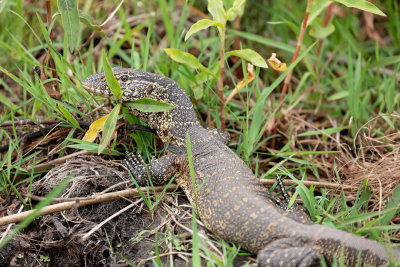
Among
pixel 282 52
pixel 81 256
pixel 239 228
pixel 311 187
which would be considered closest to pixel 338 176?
pixel 311 187

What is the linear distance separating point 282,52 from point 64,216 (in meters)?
5.02

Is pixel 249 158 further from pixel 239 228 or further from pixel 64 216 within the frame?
pixel 64 216

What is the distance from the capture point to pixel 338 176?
15.7ft

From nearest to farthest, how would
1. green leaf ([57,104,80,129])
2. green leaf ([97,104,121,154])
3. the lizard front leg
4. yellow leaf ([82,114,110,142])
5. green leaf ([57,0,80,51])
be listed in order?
green leaf ([97,104,121,154])
green leaf ([57,0,80,51])
yellow leaf ([82,114,110,142])
the lizard front leg
green leaf ([57,104,80,129])

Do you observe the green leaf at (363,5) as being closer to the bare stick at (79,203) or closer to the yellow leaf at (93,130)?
the bare stick at (79,203)

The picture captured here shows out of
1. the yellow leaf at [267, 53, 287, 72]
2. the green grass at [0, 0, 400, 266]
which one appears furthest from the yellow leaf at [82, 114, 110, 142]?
the yellow leaf at [267, 53, 287, 72]

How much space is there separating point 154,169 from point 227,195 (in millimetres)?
923

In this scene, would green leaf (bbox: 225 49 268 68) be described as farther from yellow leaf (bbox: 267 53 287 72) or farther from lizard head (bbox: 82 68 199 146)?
lizard head (bbox: 82 68 199 146)

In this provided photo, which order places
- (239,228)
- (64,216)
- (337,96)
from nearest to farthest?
(239,228), (64,216), (337,96)

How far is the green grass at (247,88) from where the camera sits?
15.7ft

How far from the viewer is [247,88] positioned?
5066mm

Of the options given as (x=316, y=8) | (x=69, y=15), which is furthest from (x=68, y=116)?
(x=316, y=8)

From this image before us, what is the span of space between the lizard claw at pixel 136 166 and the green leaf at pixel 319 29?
3.19 metres

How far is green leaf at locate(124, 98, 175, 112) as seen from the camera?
455 centimetres
